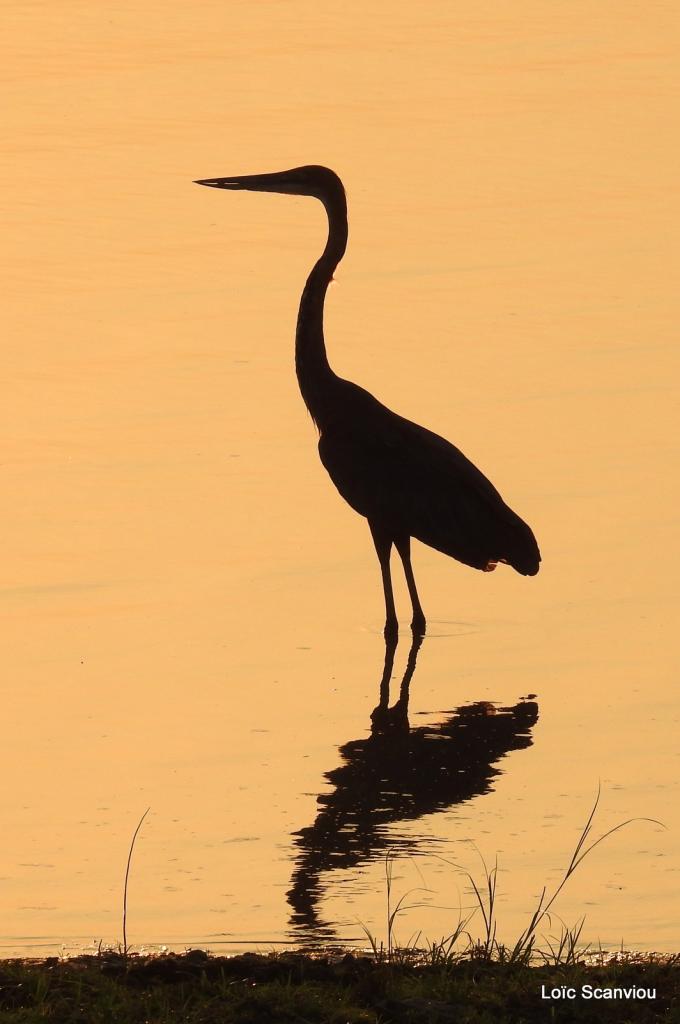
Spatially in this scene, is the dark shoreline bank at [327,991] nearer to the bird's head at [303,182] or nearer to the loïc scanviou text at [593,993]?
the loïc scanviou text at [593,993]

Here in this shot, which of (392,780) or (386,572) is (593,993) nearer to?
(392,780)

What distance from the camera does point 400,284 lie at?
1493 cm

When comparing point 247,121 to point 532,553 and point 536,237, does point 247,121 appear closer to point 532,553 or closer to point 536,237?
point 536,237

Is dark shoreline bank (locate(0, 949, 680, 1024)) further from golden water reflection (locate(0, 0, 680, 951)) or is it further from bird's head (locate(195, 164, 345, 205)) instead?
bird's head (locate(195, 164, 345, 205))

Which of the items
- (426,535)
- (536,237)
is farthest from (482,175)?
(426,535)

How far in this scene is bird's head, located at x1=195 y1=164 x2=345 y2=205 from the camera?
1130cm

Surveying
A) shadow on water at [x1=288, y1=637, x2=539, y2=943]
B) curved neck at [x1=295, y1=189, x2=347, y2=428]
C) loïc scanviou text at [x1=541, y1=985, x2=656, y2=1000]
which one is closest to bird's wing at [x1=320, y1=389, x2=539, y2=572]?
curved neck at [x1=295, y1=189, x2=347, y2=428]

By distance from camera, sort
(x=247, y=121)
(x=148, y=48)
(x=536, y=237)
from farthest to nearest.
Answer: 1. (x=148, y=48)
2. (x=247, y=121)
3. (x=536, y=237)

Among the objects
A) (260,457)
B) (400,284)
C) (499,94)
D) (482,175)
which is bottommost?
(260,457)

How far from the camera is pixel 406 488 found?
9.92 meters

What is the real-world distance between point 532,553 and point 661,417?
3256mm

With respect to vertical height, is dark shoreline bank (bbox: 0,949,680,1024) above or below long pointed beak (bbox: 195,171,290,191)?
below

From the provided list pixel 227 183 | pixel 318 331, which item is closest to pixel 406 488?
pixel 318 331

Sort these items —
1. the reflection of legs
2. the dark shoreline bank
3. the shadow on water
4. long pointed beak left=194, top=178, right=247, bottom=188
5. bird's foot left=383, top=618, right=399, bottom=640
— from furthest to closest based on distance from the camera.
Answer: long pointed beak left=194, top=178, right=247, bottom=188 < bird's foot left=383, top=618, right=399, bottom=640 < the reflection of legs < the shadow on water < the dark shoreline bank
